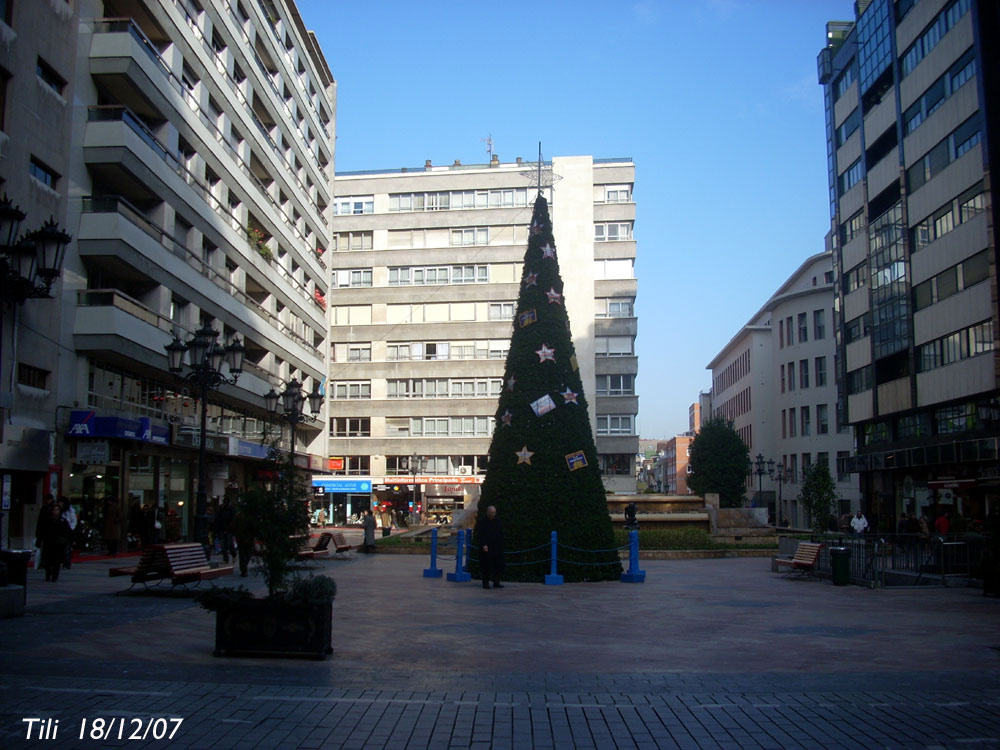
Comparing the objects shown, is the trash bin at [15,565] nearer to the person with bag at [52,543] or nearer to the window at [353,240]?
the person with bag at [52,543]

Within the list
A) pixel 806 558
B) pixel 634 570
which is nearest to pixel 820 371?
pixel 806 558

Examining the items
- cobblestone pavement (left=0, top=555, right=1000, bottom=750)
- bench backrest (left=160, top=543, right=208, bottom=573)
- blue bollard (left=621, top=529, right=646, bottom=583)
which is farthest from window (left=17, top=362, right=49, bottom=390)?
blue bollard (left=621, top=529, right=646, bottom=583)

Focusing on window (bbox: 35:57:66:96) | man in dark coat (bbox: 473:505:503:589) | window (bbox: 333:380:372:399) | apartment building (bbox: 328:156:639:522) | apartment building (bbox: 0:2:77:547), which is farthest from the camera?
window (bbox: 333:380:372:399)

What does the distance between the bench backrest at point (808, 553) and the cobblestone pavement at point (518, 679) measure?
265 inches

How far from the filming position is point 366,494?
215ft

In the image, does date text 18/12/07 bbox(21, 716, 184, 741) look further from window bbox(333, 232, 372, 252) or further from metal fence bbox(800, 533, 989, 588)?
window bbox(333, 232, 372, 252)

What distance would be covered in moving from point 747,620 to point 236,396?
1129 inches

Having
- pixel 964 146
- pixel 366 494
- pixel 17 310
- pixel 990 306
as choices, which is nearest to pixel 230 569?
pixel 17 310

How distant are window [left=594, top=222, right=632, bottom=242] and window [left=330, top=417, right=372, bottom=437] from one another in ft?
71.2

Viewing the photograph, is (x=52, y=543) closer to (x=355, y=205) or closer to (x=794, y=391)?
(x=355, y=205)

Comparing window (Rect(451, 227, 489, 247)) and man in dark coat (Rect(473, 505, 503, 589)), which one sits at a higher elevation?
window (Rect(451, 227, 489, 247))

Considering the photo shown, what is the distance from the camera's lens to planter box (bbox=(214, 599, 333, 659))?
9547 mm

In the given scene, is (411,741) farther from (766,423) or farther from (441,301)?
(766,423)

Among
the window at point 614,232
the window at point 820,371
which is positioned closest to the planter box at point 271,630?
the window at point 614,232
